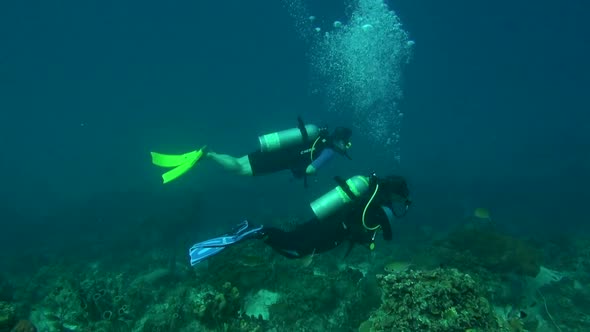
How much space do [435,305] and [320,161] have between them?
5.37 meters

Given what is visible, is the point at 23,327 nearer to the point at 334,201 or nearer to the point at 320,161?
the point at 334,201

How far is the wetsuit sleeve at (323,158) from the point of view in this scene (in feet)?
30.1

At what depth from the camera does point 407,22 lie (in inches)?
3270

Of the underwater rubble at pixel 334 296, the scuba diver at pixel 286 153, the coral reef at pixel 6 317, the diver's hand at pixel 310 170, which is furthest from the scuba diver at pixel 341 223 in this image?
the coral reef at pixel 6 317

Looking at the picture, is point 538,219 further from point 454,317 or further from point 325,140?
point 454,317

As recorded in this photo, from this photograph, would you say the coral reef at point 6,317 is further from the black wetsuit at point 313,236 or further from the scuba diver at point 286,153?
the scuba diver at point 286,153

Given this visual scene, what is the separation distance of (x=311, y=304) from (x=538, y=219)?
21.4 m

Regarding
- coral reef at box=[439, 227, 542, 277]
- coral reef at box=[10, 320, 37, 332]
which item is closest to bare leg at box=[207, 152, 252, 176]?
coral reef at box=[10, 320, 37, 332]

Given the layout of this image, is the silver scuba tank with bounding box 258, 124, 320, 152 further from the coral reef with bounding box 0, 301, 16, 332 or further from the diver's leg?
the coral reef with bounding box 0, 301, 16, 332

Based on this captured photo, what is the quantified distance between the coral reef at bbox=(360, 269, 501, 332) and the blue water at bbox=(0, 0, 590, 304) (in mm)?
14069

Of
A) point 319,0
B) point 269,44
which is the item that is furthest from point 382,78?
point 269,44

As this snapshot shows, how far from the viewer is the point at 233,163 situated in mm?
9406

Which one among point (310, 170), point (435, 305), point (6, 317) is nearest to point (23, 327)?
point (6, 317)

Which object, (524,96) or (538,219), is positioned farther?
(524,96)
